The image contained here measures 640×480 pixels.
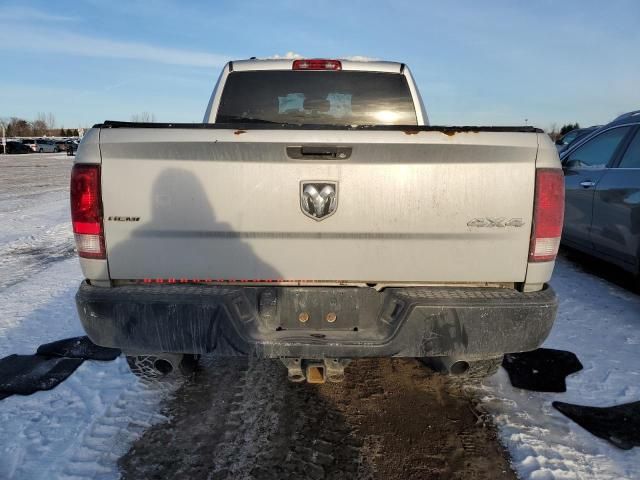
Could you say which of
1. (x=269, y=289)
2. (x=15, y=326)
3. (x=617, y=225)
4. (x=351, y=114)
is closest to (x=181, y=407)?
(x=269, y=289)

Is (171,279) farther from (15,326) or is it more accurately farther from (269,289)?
(15,326)

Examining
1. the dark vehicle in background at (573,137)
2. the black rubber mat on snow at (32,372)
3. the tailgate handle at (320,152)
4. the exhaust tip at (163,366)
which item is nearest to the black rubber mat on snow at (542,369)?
the tailgate handle at (320,152)

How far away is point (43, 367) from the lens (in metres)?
3.48

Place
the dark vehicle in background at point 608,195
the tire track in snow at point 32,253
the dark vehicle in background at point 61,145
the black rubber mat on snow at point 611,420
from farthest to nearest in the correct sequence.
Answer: the dark vehicle in background at point 61,145
the tire track in snow at point 32,253
the dark vehicle in background at point 608,195
the black rubber mat on snow at point 611,420

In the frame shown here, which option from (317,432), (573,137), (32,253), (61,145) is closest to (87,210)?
(317,432)

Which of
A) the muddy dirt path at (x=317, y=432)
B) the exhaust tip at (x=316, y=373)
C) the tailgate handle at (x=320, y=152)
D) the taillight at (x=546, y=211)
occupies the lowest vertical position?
the muddy dirt path at (x=317, y=432)

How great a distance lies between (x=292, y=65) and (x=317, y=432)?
274 centimetres

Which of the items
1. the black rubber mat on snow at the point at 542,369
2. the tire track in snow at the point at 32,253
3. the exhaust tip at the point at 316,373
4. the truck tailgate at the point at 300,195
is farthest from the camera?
the tire track in snow at the point at 32,253

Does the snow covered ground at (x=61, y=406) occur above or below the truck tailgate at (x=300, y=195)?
below

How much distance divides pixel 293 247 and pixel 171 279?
0.64 m

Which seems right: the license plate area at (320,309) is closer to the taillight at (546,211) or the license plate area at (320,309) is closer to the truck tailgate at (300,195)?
the truck tailgate at (300,195)

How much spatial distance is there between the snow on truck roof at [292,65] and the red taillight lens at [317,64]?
2 cm

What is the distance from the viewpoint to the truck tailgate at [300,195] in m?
2.26

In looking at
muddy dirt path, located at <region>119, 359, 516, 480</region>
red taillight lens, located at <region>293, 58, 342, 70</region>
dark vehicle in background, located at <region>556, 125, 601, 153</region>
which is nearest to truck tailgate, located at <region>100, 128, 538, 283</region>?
muddy dirt path, located at <region>119, 359, 516, 480</region>
